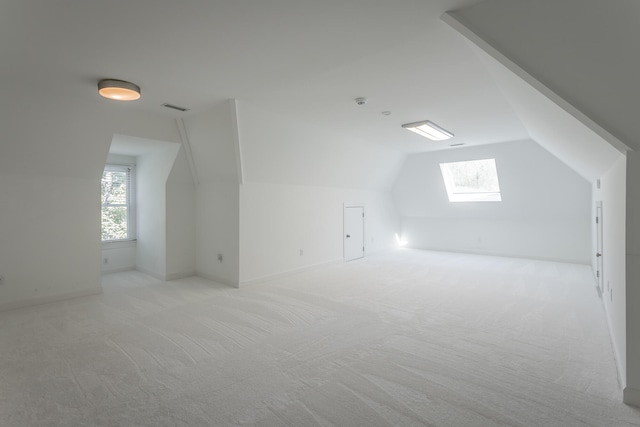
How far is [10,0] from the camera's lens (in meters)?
2.12

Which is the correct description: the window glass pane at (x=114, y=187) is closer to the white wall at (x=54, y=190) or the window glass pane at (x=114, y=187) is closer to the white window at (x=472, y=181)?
the white wall at (x=54, y=190)

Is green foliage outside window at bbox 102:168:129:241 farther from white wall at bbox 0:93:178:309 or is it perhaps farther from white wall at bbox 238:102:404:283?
white wall at bbox 238:102:404:283

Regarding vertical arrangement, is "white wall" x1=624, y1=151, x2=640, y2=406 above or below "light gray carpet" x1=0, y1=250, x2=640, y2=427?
above

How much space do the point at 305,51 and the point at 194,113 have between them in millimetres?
2760

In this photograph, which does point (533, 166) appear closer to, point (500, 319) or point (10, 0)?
point (500, 319)

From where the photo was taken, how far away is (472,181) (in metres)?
8.56

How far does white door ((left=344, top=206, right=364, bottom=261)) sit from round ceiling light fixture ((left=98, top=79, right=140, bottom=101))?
5.13 metres

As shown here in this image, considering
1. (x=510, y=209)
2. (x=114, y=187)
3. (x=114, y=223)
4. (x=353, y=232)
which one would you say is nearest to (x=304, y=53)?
(x=353, y=232)

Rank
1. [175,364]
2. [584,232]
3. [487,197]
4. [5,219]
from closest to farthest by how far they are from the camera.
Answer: [175,364]
[5,219]
[584,232]
[487,197]

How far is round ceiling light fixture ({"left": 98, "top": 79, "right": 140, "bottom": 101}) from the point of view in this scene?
3500 millimetres

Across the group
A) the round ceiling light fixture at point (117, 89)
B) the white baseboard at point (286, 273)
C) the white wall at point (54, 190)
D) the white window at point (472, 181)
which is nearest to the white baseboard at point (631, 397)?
the white baseboard at point (286, 273)

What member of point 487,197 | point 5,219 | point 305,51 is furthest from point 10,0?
point 487,197

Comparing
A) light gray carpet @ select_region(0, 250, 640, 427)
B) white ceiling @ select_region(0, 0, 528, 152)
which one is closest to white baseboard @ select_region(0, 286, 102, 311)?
light gray carpet @ select_region(0, 250, 640, 427)

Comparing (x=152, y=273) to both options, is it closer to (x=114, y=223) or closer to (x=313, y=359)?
(x=114, y=223)
